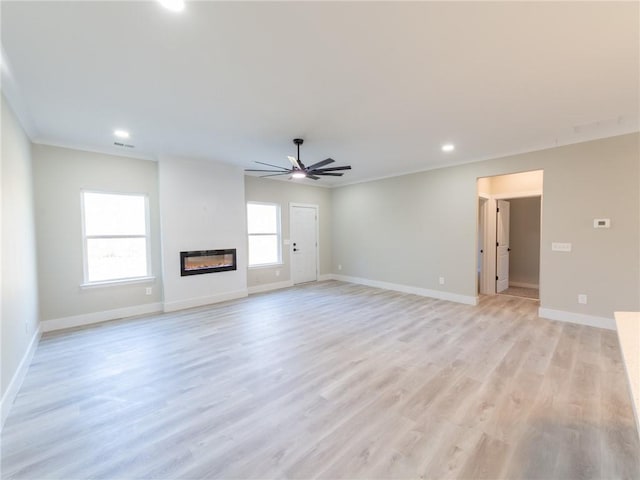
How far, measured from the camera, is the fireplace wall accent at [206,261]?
17.3 feet

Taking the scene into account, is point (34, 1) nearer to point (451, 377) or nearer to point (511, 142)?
point (451, 377)

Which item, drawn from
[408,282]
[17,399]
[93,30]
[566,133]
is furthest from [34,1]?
[408,282]

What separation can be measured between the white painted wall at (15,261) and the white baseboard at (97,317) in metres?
0.47

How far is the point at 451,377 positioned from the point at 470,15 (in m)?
2.98

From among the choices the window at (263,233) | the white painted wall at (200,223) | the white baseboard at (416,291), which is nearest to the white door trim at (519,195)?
the white baseboard at (416,291)

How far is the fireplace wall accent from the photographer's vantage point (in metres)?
5.28

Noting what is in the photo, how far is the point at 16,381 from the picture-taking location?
257cm

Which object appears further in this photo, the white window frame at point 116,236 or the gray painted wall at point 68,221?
the white window frame at point 116,236

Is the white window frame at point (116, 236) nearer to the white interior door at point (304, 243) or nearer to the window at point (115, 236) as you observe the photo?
the window at point (115, 236)

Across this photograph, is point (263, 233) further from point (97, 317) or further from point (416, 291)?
point (416, 291)

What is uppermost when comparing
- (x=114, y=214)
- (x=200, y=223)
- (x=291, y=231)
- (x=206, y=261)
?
(x=114, y=214)

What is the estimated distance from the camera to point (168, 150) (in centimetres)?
475

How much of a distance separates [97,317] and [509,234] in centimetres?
894

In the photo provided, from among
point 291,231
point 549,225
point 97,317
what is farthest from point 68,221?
point 549,225
